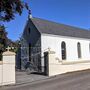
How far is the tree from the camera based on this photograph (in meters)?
21.3

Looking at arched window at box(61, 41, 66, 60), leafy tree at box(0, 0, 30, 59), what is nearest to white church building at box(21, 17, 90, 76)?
arched window at box(61, 41, 66, 60)

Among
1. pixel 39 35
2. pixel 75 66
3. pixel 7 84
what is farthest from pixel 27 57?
pixel 7 84

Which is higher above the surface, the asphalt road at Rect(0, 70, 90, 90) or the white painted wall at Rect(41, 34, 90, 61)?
the white painted wall at Rect(41, 34, 90, 61)

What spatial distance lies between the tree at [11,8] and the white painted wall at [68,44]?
7099 mm

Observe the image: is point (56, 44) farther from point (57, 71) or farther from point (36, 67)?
point (57, 71)

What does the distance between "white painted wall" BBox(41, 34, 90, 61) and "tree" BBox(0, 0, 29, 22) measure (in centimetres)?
710

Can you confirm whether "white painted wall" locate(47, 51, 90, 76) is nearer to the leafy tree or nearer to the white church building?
the white church building

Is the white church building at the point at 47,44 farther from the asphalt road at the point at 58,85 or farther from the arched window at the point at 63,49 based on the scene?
the asphalt road at the point at 58,85

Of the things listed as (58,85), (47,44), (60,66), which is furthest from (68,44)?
(58,85)

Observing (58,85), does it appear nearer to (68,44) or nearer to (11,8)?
(11,8)

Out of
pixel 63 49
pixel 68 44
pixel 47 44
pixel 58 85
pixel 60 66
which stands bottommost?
pixel 58 85

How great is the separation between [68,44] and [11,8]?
1344 cm

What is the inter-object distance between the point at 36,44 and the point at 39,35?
149cm

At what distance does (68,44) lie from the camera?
3262 cm
